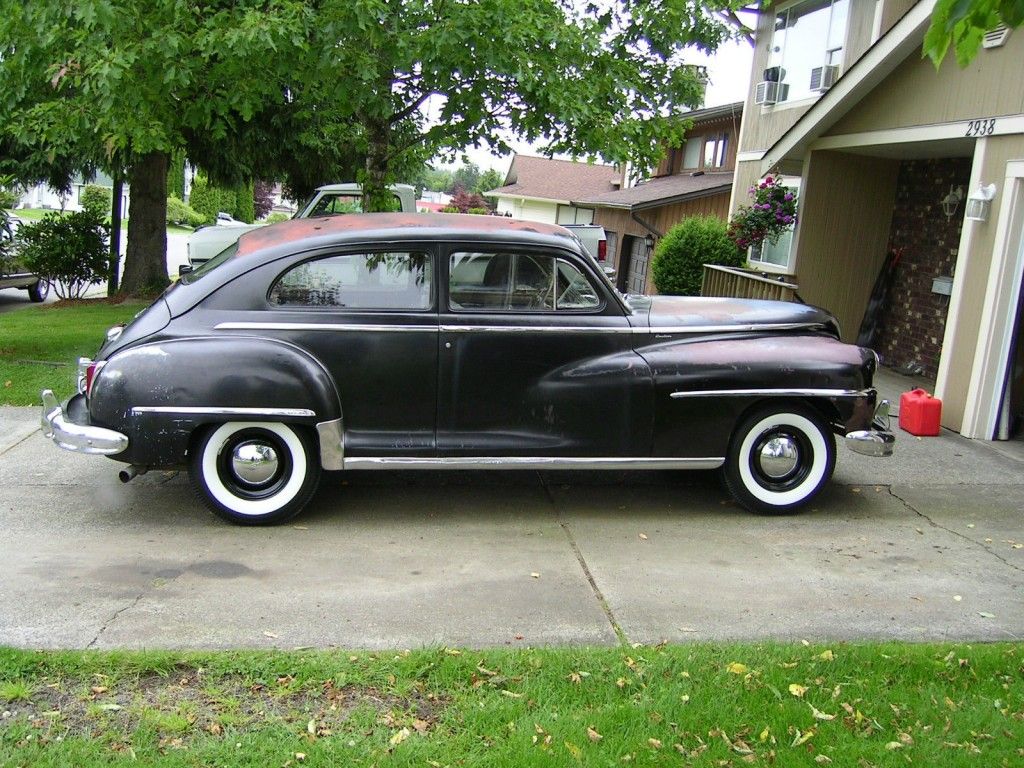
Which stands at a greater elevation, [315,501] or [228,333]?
[228,333]

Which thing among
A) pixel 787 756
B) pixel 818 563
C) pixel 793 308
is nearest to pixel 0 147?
pixel 793 308

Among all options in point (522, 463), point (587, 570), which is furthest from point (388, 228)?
point (587, 570)

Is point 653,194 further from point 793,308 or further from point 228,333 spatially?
point 228,333

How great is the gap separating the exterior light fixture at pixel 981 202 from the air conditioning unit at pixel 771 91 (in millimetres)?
8264

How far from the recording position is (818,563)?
18.0ft

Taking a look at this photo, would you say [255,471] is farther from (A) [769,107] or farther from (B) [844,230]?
(A) [769,107]

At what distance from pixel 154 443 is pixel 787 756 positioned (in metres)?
3.85

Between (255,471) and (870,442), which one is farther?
(870,442)

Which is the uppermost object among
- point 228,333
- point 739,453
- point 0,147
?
point 0,147

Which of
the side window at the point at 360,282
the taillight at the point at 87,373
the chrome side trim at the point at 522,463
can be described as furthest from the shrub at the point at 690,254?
the taillight at the point at 87,373

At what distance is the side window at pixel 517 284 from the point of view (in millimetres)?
6035

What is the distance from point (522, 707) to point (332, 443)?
99.4 inches

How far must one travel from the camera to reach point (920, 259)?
41.9 ft

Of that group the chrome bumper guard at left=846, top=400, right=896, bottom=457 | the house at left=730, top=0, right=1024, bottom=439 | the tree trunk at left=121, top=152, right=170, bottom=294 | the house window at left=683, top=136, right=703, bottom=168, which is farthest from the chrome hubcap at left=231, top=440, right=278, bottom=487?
the house window at left=683, top=136, right=703, bottom=168
